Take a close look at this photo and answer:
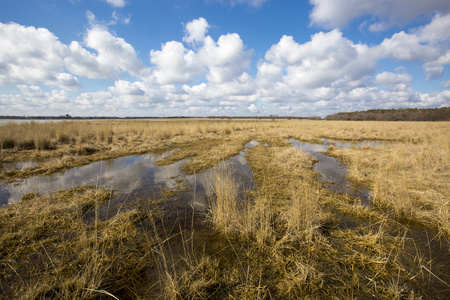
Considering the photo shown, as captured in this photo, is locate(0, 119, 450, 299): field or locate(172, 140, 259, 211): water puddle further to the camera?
locate(172, 140, 259, 211): water puddle

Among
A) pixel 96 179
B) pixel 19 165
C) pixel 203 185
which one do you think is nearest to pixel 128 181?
pixel 96 179

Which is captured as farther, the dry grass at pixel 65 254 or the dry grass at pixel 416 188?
the dry grass at pixel 416 188

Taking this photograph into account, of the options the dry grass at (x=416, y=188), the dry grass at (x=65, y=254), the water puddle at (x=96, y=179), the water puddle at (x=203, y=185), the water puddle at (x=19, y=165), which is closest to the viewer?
the dry grass at (x=65, y=254)

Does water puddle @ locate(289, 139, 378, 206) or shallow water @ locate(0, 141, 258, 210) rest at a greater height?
shallow water @ locate(0, 141, 258, 210)

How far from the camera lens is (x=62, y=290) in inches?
74.5

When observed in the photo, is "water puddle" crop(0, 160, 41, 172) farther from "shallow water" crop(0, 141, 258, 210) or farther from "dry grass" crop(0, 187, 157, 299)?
"dry grass" crop(0, 187, 157, 299)

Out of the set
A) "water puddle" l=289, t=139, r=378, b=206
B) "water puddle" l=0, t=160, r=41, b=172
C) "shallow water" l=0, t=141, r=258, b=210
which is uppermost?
"water puddle" l=0, t=160, r=41, b=172

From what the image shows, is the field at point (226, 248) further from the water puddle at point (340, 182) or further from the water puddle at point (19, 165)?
the water puddle at point (19, 165)

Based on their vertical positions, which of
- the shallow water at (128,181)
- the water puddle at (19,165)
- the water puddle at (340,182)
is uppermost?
the water puddle at (19,165)

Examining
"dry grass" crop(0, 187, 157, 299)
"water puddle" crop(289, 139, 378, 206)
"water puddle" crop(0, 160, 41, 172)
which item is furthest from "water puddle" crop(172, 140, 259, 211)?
"water puddle" crop(0, 160, 41, 172)

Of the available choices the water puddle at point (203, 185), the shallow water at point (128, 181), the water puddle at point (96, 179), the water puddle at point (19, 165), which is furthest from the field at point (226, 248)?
the water puddle at point (19, 165)

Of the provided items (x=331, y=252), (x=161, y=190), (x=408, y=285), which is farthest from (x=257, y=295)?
(x=161, y=190)

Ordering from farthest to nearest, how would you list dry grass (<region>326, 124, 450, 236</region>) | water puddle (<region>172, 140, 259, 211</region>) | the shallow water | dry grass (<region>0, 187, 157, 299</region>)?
the shallow water
water puddle (<region>172, 140, 259, 211</region>)
dry grass (<region>326, 124, 450, 236</region>)
dry grass (<region>0, 187, 157, 299</region>)

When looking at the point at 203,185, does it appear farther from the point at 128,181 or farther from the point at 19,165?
the point at 19,165
